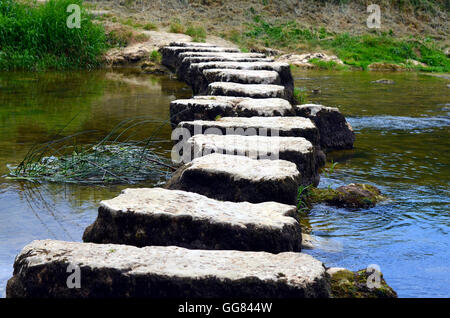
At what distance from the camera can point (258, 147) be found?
319 cm

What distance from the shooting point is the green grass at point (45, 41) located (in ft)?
34.3

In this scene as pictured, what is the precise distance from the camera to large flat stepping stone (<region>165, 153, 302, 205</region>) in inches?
104

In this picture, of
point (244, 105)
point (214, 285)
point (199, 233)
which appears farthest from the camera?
point (244, 105)

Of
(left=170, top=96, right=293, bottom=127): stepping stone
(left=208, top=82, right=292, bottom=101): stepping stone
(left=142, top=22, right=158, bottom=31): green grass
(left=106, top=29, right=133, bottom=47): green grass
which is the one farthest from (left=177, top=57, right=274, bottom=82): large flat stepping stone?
(left=142, top=22, right=158, bottom=31): green grass

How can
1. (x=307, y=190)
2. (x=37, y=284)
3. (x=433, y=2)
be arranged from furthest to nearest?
(x=433, y=2), (x=307, y=190), (x=37, y=284)

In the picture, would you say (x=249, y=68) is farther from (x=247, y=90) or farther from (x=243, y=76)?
(x=247, y=90)

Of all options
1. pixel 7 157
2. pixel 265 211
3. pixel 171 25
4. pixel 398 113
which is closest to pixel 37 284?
pixel 265 211

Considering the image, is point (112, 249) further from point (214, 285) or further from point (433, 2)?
point (433, 2)

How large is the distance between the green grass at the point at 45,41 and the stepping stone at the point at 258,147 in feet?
25.6

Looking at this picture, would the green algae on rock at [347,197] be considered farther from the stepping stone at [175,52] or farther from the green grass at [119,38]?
the green grass at [119,38]

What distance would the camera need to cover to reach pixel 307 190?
3621 millimetres

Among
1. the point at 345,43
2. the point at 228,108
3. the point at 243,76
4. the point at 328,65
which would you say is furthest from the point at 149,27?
the point at 228,108

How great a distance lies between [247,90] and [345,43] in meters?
12.7

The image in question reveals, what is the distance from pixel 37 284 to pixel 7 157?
2862 mm
